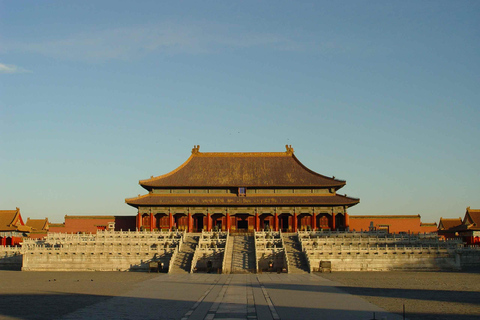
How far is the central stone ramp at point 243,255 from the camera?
135 ft

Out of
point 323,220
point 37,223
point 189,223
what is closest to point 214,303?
point 189,223

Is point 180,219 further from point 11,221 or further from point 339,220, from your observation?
point 11,221

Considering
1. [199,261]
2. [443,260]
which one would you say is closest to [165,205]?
[199,261]

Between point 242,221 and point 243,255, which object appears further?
point 242,221

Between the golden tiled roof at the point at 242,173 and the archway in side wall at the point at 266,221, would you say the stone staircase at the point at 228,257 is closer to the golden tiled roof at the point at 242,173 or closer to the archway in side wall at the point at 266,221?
the archway in side wall at the point at 266,221

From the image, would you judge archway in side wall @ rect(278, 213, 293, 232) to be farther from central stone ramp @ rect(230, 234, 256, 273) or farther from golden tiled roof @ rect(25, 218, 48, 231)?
golden tiled roof @ rect(25, 218, 48, 231)

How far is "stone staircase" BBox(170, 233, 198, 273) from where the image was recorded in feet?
140

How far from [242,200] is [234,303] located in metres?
45.0

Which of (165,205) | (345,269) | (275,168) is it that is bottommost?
(345,269)

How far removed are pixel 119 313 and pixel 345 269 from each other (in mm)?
27134

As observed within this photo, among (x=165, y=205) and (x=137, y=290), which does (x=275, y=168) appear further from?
(x=137, y=290)

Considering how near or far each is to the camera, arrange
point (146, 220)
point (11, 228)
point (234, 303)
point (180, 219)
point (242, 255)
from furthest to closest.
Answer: point (11, 228), point (180, 219), point (146, 220), point (242, 255), point (234, 303)

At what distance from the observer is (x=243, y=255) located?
146 feet

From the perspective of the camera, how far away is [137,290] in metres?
27.8
